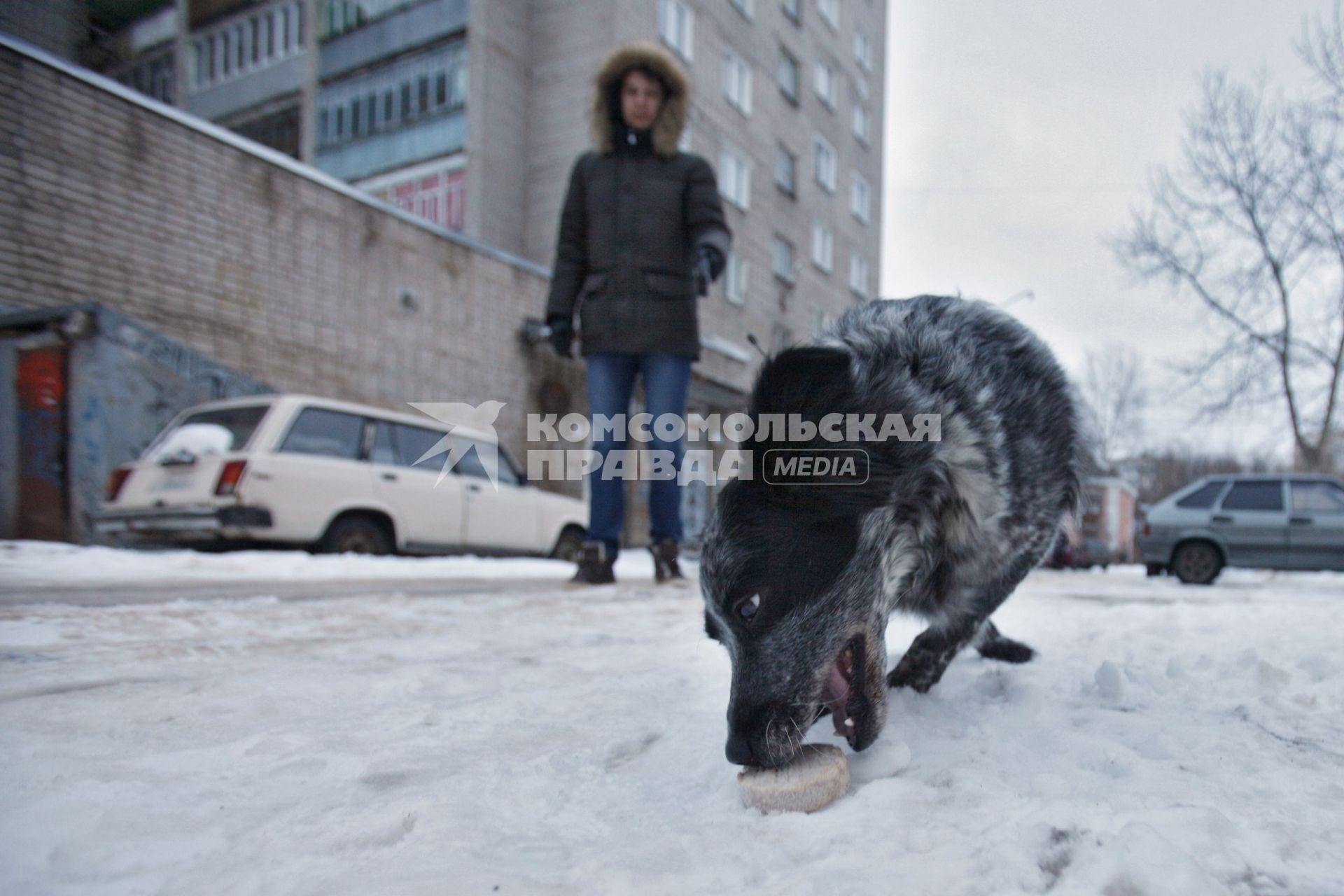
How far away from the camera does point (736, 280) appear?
2027cm

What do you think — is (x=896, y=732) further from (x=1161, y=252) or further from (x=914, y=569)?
(x=1161, y=252)

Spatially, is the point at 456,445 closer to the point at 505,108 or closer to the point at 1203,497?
the point at 1203,497

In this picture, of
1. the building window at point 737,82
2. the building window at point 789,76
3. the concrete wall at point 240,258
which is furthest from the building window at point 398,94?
the building window at point 789,76

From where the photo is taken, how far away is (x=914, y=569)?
1832 mm

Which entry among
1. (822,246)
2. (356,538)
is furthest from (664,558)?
(822,246)

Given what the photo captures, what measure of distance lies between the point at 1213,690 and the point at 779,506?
1.21 meters

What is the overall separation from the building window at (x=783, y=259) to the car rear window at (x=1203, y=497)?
1304 centimetres

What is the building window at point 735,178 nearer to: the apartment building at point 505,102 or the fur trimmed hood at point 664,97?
the apartment building at point 505,102

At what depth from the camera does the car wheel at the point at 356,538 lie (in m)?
6.41

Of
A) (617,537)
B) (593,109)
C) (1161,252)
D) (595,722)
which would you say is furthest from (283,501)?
(1161,252)

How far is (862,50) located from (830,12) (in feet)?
8.92

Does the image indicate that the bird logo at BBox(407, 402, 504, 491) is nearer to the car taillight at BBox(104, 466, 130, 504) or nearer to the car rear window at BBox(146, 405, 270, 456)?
the car rear window at BBox(146, 405, 270, 456)

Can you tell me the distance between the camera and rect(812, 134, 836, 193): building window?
79.9 ft

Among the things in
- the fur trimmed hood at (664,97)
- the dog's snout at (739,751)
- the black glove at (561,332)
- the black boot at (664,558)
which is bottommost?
the black boot at (664,558)
